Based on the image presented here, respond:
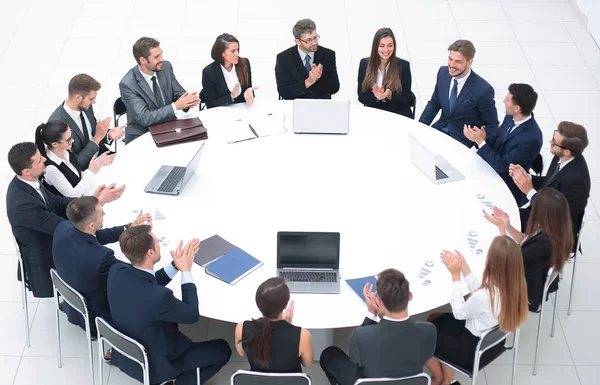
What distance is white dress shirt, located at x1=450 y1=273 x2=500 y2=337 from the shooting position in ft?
15.5

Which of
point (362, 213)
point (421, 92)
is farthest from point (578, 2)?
point (362, 213)

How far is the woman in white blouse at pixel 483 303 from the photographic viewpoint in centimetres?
459

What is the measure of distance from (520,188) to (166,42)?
5.37m

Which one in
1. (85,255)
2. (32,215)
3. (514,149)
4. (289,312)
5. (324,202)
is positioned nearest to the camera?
(289,312)

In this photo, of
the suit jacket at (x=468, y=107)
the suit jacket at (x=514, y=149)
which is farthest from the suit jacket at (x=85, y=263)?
the suit jacket at (x=468, y=107)

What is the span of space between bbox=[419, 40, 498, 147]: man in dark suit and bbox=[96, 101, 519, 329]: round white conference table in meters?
0.35

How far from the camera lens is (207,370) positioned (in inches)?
205

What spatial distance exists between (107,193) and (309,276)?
5.39 ft

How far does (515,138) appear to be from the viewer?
6254 millimetres

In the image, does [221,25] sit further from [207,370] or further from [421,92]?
[207,370]

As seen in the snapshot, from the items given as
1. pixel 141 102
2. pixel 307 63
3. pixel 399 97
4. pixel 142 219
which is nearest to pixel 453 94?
pixel 399 97

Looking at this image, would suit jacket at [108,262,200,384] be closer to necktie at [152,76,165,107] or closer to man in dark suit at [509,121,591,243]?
necktie at [152,76,165,107]

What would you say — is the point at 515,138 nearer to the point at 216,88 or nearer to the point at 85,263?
the point at 216,88

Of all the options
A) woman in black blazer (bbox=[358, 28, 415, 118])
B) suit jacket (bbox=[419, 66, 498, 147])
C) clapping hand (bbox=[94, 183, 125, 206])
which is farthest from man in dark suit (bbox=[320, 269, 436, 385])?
woman in black blazer (bbox=[358, 28, 415, 118])
